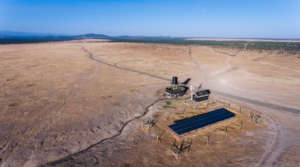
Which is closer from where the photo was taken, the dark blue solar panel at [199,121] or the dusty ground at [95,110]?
the dusty ground at [95,110]

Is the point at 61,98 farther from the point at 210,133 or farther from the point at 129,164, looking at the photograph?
the point at 210,133

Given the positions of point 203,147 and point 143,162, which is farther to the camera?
point 203,147

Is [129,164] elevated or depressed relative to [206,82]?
depressed

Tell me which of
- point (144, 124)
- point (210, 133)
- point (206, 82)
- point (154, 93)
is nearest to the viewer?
point (210, 133)

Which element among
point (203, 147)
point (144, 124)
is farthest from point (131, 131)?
point (203, 147)

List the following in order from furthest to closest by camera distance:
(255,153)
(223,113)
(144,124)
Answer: (223,113)
(144,124)
(255,153)

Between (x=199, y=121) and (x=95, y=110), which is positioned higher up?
(x=199, y=121)

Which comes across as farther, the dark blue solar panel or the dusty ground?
the dark blue solar panel

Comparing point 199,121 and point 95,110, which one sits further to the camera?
point 95,110
